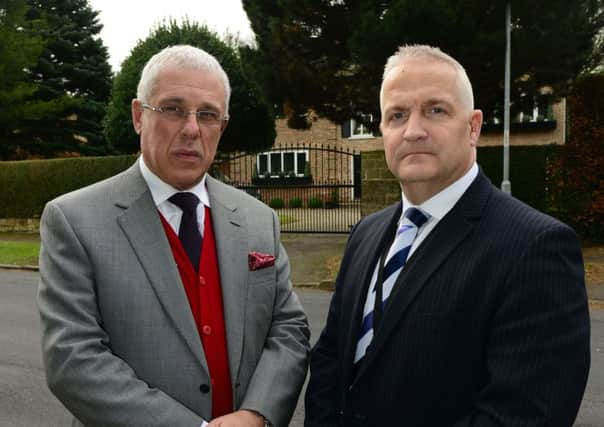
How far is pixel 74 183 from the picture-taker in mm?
16703

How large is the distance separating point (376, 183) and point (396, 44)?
3628 millimetres

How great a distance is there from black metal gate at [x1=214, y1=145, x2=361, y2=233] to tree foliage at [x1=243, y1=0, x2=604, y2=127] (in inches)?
73.2

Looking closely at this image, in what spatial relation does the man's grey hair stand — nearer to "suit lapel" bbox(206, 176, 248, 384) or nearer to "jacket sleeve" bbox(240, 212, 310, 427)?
"suit lapel" bbox(206, 176, 248, 384)

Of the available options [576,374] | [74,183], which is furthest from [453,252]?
[74,183]

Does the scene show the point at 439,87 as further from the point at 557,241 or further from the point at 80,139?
the point at 80,139

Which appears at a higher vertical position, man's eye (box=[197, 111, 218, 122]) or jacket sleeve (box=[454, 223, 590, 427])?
man's eye (box=[197, 111, 218, 122])

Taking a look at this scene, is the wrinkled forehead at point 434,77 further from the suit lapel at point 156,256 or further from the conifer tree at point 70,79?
the conifer tree at point 70,79

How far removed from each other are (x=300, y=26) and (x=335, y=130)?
17.0 meters

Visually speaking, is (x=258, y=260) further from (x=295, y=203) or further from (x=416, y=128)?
(x=295, y=203)

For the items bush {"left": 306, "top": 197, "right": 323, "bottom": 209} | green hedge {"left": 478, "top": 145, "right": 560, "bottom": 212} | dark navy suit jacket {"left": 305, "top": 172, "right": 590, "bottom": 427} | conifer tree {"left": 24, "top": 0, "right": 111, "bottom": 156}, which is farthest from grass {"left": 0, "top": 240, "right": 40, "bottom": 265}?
conifer tree {"left": 24, "top": 0, "right": 111, "bottom": 156}

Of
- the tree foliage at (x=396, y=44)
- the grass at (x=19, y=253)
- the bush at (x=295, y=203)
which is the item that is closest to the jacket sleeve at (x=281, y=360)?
the tree foliage at (x=396, y=44)

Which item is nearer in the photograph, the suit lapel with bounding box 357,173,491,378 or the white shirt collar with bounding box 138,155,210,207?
the suit lapel with bounding box 357,173,491,378

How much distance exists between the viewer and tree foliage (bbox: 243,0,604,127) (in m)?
9.78

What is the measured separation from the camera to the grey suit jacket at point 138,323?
1816mm
